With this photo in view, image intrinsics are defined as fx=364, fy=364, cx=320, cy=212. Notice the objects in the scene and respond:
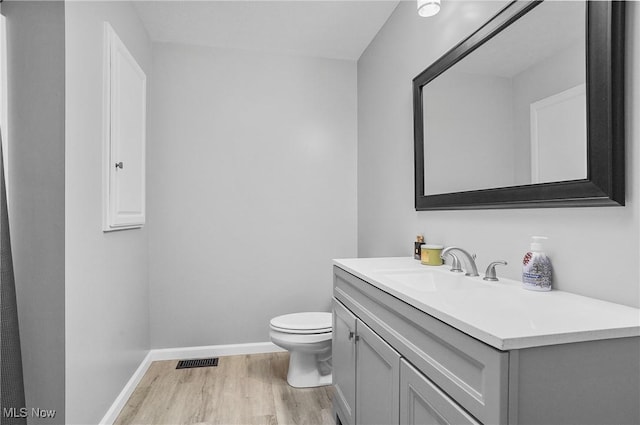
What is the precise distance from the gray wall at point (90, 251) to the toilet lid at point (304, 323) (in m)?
0.91

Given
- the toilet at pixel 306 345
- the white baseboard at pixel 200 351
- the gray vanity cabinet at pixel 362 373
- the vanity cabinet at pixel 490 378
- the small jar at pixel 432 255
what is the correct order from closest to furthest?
1. the vanity cabinet at pixel 490 378
2. the gray vanity cabinet at pixel 362 373
3. the small jar at pixel 432 255
4. the toilet at pixel 306 345
5. the white baseboard at pixel 200 351

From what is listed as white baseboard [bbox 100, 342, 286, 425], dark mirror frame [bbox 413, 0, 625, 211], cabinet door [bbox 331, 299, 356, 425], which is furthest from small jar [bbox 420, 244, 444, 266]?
white baseboard [bbox 100, 342, 286, 425]

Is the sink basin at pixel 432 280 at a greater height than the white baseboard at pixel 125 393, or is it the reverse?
the sink basin at pixel 432 280

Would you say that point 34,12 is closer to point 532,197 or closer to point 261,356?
point 532,197

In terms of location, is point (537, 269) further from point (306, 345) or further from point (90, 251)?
point (90, 251)

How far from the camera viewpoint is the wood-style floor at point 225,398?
1.96 metres

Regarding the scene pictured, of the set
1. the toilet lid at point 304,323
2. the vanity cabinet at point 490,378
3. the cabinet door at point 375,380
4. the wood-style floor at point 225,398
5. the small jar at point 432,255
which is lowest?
the wood-style floor at point 225,398

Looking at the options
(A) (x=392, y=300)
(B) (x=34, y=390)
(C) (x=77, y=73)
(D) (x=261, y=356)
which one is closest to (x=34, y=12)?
(C) (x=77, y=73)

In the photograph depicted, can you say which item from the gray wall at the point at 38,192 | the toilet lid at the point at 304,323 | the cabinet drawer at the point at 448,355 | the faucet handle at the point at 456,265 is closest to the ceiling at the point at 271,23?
the gray wall at the point at 38,192

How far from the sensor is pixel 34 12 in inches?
54.4

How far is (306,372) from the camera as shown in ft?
7.64

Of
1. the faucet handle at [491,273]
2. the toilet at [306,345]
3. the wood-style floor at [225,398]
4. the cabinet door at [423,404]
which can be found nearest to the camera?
the cabinet door at [423,404]

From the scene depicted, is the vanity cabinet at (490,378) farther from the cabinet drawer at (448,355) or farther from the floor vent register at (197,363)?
the floor vent register at (197,363)

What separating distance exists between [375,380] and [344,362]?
1.36 ft
